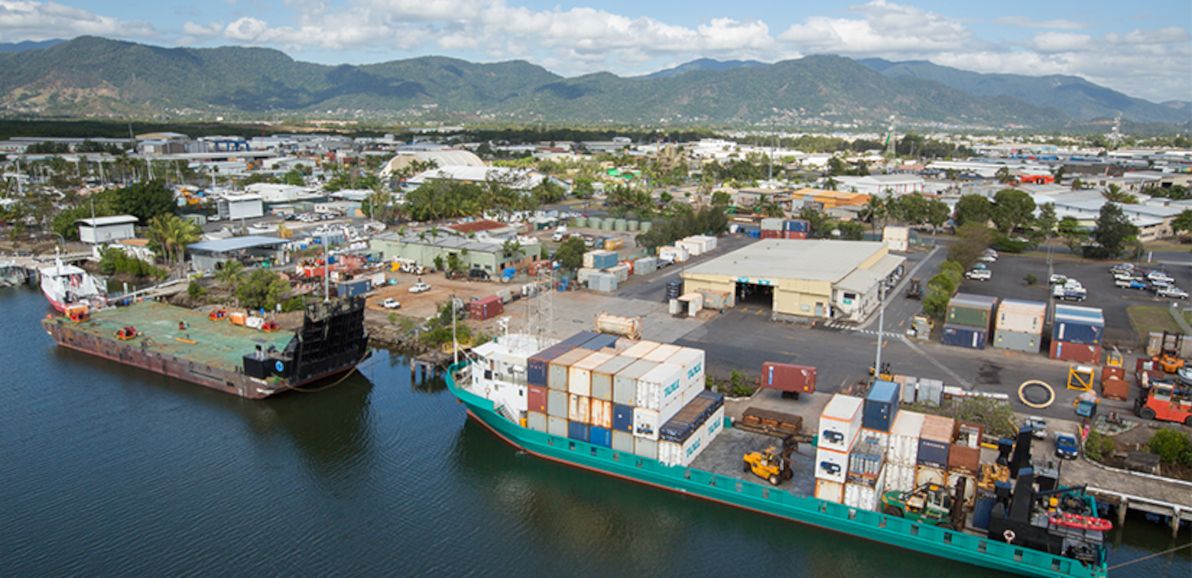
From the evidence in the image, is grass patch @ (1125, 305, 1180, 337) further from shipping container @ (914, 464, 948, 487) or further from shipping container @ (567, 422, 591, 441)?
shipping container @ (567, 422, 591, 441)

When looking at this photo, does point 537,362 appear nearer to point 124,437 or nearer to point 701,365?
point 701,365

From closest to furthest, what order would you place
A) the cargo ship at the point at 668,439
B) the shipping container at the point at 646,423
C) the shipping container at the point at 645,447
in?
the cargo ship at the point at 668,439 < the shipping container at the point at 646,423 < the shipping container at the point at 645,447

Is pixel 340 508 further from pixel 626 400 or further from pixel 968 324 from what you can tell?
pixel 968 324

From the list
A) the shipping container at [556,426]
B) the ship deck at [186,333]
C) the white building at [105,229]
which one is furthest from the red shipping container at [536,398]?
the white building at [105,229]

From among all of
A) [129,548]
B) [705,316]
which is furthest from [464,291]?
[129,548]

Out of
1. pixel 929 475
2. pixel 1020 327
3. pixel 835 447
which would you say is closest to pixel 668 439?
pixel 835 447

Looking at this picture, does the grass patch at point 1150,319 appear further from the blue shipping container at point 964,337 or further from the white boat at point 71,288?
the white boat at point 71,288
